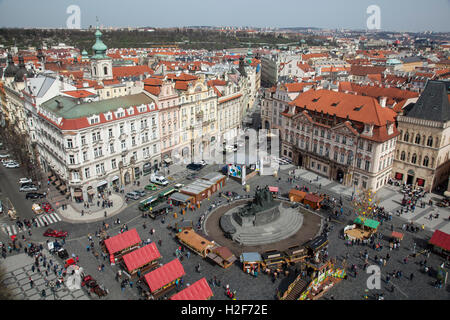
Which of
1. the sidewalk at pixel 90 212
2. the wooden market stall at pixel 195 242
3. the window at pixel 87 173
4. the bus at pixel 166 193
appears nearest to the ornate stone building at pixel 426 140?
the wooden market stall at pixel 195 242

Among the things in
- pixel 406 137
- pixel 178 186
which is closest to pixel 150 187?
pixel 178 186

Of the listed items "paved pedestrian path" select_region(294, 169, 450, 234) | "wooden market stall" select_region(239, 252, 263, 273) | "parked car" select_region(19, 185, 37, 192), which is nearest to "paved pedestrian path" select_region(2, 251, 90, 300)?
"wooden market stall" select_region(239, 252, 263, 273)

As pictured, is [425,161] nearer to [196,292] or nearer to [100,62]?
[196,292]

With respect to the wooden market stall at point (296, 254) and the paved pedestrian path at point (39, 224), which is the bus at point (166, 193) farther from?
the wooden market stall at point (296, 254)

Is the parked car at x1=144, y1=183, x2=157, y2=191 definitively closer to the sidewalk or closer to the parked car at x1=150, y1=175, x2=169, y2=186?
the parked car at x1=150, y1=175, x2=169, y2=186
